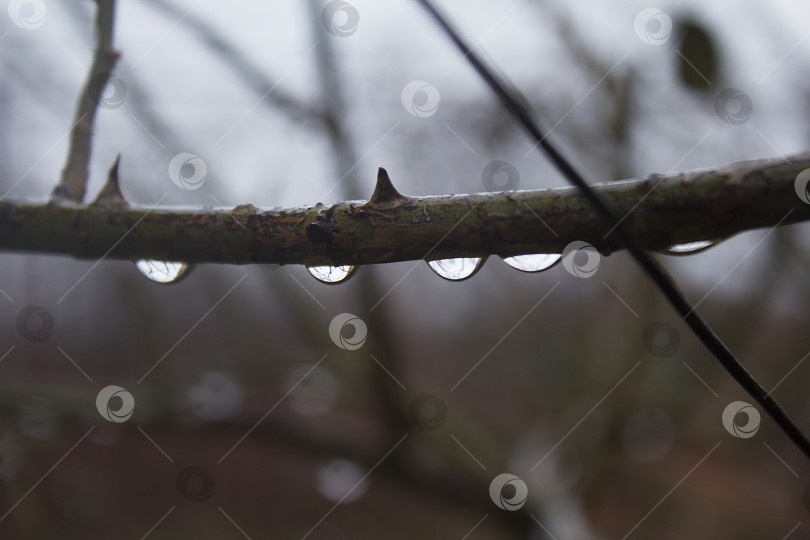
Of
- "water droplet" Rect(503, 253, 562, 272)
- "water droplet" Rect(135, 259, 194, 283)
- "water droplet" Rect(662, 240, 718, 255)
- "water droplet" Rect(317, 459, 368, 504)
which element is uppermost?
"water droplet" Rect(662, 240, 718, 255)

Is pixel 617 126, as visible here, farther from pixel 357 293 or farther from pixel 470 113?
pixel 357 293

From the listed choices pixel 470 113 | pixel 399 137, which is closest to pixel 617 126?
pixel 470 113

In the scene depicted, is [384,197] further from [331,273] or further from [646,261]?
[646,261]

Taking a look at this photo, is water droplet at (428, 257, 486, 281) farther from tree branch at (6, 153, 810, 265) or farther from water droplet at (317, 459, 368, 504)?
water droplet at (317, 459, 368, 504)

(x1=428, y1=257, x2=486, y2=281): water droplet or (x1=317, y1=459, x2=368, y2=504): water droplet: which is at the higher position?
(x1=428, y1=257, x2=486, y2=281): water droplet

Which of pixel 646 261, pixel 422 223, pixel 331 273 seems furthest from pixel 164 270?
pixel 646 261

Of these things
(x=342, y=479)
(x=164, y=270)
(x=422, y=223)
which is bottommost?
(x=342, y=479)

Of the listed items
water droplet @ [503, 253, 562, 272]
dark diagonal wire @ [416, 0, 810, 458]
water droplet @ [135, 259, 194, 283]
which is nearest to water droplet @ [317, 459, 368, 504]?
water droplet @ [135, 259, 194, 283]
